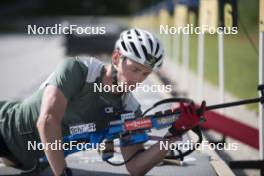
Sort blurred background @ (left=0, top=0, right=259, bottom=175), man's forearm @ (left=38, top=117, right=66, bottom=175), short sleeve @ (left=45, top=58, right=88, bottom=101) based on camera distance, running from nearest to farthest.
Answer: man's forearm @ (left=38, top=117, right=66, bottom=175) < short sleeve @ (left=45, top=58, right=88, bottom=101) < blurred background @ (left=0, top=0, right=259, bottom=175)

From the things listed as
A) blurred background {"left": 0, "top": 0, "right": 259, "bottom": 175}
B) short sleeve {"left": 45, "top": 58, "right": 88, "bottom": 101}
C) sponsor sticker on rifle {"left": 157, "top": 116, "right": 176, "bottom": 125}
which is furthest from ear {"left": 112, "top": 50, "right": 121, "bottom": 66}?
blurred background {"left": 0, "top": 0, "right": 259, "bottom": 175}

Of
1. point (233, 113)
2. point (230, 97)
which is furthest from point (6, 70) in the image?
point (233, 113)

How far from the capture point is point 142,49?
5.64 m

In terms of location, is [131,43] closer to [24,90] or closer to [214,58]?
[24,90]

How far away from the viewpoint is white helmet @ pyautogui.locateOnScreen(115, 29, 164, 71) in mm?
5578

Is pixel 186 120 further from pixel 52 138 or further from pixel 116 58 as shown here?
pixel 52 138

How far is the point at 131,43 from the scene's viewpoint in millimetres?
5703

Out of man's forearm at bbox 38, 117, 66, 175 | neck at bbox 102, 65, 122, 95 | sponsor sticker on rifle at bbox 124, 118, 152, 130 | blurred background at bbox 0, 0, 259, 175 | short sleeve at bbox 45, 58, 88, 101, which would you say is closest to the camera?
man's forearm at bbox 38, 117, 66, 175

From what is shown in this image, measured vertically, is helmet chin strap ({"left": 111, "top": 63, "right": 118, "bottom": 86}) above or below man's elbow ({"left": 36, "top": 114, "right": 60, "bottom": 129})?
above

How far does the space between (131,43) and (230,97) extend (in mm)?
9373

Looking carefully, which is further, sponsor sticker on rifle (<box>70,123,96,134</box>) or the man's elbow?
sponsor sticker on rifle (<box>70,123,96,134</box>)

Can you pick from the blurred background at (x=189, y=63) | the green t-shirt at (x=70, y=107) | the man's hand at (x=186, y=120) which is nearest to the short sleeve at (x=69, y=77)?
the green t-shirt at (x=70, y=107)

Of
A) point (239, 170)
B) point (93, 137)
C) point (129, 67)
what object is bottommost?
point (239, 170)

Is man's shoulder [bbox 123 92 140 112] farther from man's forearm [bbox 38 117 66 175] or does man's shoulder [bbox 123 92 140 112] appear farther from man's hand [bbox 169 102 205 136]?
man's forearm [bbox 38 117 66 175]
